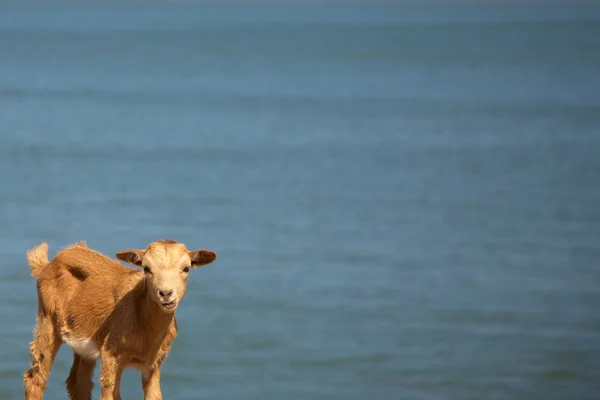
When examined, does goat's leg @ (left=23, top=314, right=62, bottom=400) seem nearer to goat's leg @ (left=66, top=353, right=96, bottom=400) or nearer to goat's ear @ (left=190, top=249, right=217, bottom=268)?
goat's leg @ (left=66, top=353, right=96, bottom=400)

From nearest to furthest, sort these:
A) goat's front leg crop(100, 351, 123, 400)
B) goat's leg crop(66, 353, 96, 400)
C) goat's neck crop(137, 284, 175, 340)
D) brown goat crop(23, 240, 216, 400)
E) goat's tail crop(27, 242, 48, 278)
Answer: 1. brown goat crop(23, 240, 216, 400)
2. goat's neck crop(137, 284, 175, 340)
3. goat's front leg crop(100, 351, 123, 400)
4. goat's leg crop(66, 353, 96, 400)
5. goat's tail crop(27, 242, 48, 278)

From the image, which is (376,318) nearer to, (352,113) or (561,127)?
(561,127)

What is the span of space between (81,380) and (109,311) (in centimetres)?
96

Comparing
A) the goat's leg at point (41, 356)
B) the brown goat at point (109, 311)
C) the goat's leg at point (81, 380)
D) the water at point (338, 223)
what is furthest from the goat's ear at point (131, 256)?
the water at point (338, 223)

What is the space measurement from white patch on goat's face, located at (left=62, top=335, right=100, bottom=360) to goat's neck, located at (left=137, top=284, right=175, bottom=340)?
0.59m

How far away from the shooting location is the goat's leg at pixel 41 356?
1047cm

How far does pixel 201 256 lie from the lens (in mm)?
9602

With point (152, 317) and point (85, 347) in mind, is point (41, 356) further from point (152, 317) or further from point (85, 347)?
point (152, 317)

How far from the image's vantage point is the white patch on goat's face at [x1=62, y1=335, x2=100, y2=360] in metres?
10.3

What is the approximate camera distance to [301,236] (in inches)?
1051

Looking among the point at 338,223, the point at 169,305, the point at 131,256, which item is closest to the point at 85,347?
the point at 131,256

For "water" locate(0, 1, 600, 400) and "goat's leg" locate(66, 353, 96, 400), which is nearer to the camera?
"goat's leg" locate(66, 353, 96, 400)

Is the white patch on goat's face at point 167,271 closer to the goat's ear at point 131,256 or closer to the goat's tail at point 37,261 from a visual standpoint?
the goat's ear at point 131,256

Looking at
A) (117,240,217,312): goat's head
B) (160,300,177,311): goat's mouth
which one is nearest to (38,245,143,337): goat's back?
(117,240,217,312): goat's head
